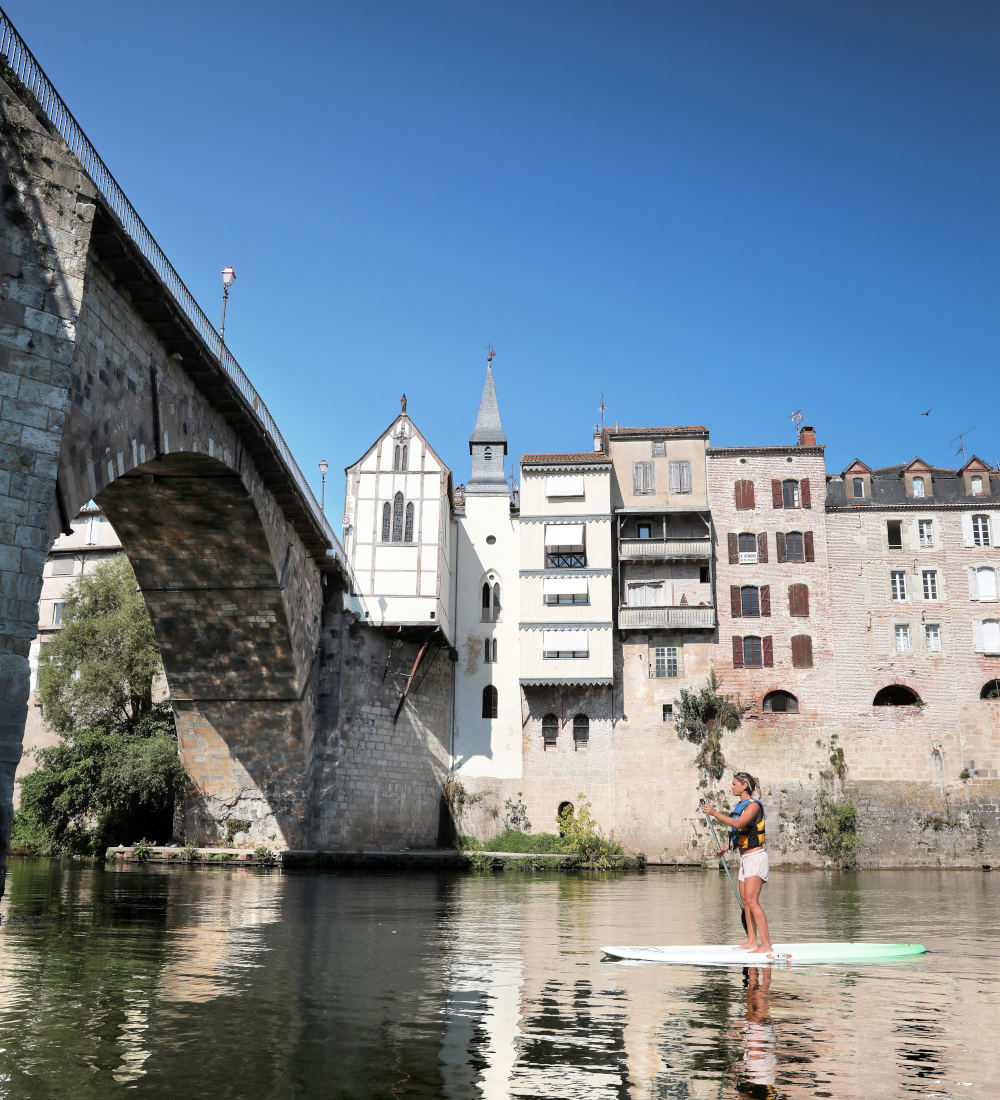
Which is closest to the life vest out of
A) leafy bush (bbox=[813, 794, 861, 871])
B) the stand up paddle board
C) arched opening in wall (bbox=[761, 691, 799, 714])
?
the stand up paddle board

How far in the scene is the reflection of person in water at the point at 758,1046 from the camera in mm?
6160

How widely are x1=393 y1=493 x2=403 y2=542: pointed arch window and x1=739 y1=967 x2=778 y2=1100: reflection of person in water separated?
32.2m

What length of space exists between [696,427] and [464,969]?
129ft

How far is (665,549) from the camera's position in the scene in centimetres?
4578

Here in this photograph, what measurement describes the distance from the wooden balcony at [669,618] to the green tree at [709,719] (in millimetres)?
2401

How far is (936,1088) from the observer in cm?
613

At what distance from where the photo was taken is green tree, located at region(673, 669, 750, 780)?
43812 mm

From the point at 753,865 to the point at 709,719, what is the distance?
A: 33.2 m

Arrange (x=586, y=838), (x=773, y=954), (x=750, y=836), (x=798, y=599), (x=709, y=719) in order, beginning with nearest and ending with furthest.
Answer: (x=773, y=954) → (x=750, y=836) → (x=586, y=838) → (x=709, y=719) → (x=798, y=599)

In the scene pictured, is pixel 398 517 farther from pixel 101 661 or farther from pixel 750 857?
pixel 750 857

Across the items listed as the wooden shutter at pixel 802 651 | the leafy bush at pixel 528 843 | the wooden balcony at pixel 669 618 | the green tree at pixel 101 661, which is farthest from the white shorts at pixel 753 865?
the green tree at pixel 101 661

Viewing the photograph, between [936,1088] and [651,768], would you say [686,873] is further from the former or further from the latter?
[936,1088]

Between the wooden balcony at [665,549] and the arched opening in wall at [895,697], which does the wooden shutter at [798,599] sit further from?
the arched opening in wall at [895,697]

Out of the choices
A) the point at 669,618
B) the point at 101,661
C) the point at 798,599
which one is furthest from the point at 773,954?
the point at 101,661
